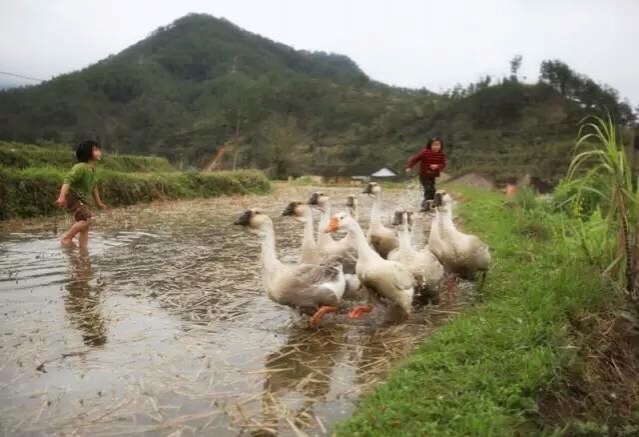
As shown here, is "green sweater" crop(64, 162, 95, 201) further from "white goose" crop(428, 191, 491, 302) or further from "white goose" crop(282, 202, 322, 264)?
"white goose" crop(428, 191, 491, 302)

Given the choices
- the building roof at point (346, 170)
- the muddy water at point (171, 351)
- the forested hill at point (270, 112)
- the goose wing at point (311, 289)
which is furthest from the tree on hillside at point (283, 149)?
the goose wing at point (311, 289)

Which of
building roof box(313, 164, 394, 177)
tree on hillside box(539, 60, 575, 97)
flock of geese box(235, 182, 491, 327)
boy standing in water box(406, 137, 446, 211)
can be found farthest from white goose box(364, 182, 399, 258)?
tree on hillside box(539, 60, 575, 97)

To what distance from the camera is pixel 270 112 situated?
3590 inches

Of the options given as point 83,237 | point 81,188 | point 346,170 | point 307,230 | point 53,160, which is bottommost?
point 346,170

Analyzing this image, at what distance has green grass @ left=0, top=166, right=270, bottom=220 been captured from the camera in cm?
1331

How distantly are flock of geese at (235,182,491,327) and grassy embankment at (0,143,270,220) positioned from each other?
9.43 m

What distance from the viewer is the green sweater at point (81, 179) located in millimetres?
9203

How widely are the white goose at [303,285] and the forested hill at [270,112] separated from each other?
47.1 meters

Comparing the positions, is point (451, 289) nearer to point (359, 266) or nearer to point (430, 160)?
point (359, 266)

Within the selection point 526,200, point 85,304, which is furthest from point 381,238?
point 526,200

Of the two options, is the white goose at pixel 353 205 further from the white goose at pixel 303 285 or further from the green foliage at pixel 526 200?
the green foliage at pixel 526 200

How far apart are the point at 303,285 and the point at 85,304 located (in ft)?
8.89

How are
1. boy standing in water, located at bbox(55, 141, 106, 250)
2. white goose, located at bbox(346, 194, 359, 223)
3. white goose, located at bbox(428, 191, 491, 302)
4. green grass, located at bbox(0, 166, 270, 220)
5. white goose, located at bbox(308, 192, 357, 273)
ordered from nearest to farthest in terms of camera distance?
white goose, located at bbox(428, 191, 491, 302) → white goose, located at bbox(308, 192, 357, 273) → white goose, located at bbox(346, 194, 359, 223) → boy standing in water, located at bbox(55, 141, 106, 250) → green grass, located at bbox(0, 166, 270, 220)

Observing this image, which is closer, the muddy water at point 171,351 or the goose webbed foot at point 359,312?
the muddy water at point 171,351
